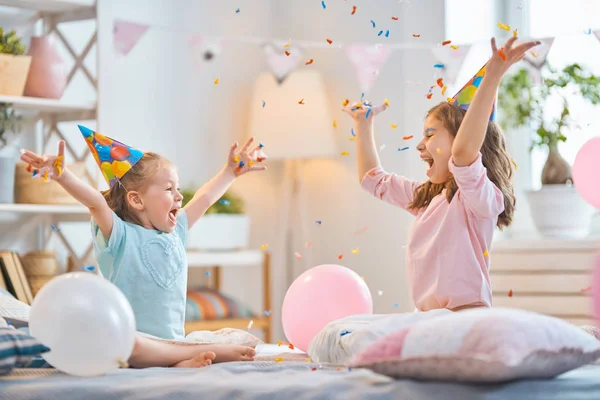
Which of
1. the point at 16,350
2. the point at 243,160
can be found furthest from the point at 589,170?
the point at 16,350

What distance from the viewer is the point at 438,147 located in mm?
2104

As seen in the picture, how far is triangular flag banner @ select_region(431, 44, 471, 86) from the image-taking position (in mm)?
3484

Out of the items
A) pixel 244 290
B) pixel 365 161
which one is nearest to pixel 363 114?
pixel 365 161

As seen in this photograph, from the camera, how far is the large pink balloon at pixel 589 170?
7.72 ft

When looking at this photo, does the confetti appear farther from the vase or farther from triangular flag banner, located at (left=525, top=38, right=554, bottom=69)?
the vase

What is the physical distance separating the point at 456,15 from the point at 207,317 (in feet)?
5.56

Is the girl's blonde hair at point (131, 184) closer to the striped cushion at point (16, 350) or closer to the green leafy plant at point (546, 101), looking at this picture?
the striped cushion at point (16, 350)

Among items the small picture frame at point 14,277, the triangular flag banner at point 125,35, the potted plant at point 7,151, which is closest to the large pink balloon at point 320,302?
the small picture frame at point 14,277

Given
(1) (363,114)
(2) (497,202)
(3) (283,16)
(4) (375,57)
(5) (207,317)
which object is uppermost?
(3) (283,16)

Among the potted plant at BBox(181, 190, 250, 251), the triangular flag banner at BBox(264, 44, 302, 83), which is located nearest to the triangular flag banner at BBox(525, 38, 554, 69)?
the triangular flag banner at BBox(264, 44, 302, 83)

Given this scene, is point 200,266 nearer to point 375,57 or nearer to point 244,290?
point 244,290

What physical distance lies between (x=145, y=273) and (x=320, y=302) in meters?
0.46

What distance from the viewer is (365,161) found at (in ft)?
7.90

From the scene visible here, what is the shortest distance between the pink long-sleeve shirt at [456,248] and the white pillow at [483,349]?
20.2 inches
